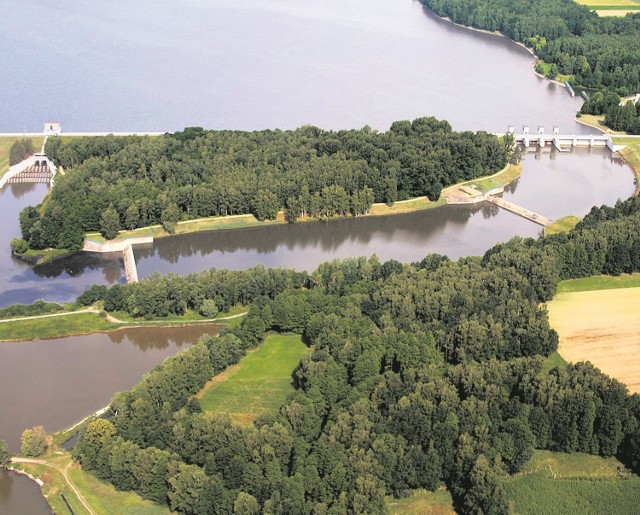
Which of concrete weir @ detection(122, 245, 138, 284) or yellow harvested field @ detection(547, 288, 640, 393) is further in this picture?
concrete weir @ detection(122, 245, 138, 284)

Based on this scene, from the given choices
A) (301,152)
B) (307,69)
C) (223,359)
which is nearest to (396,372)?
(223,359)

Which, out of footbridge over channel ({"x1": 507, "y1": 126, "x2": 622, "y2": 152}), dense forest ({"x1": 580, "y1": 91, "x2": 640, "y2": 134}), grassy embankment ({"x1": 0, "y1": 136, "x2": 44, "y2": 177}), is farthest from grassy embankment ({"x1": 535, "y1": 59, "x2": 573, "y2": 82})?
grassy embankment ({"x1": 0, "y1": 136, "x2": 44, "y2": 177})

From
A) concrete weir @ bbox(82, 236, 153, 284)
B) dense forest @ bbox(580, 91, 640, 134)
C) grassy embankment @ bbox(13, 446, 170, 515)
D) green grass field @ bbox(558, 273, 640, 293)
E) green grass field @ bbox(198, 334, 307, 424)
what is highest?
dense forest @ bbox(580, 91, 640, 134)

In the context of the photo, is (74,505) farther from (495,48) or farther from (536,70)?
(495,48)

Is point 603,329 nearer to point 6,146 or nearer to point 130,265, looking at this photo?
point 130,265

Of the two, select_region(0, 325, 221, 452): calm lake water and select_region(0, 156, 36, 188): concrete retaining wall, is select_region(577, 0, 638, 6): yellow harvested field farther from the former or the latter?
select_region(0, 325, 221, 452): calm lake water

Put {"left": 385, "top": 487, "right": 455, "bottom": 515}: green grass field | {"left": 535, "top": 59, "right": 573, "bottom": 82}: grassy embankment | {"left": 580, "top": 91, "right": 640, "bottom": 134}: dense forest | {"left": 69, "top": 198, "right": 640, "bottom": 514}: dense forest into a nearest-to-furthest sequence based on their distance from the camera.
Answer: {"left": 69, "top": 198, "right": 640, "bottom": 514}: dense forest
{"left": 385, "top": 487, "right": 455, "bottom": 515}: green grass field
{"left": 580, "top": 91, "right": 640, "bottom": 134}: dense forest
{"left": 535, "top": 59, "right": 573, "bottom": 82}: grassy embankment
